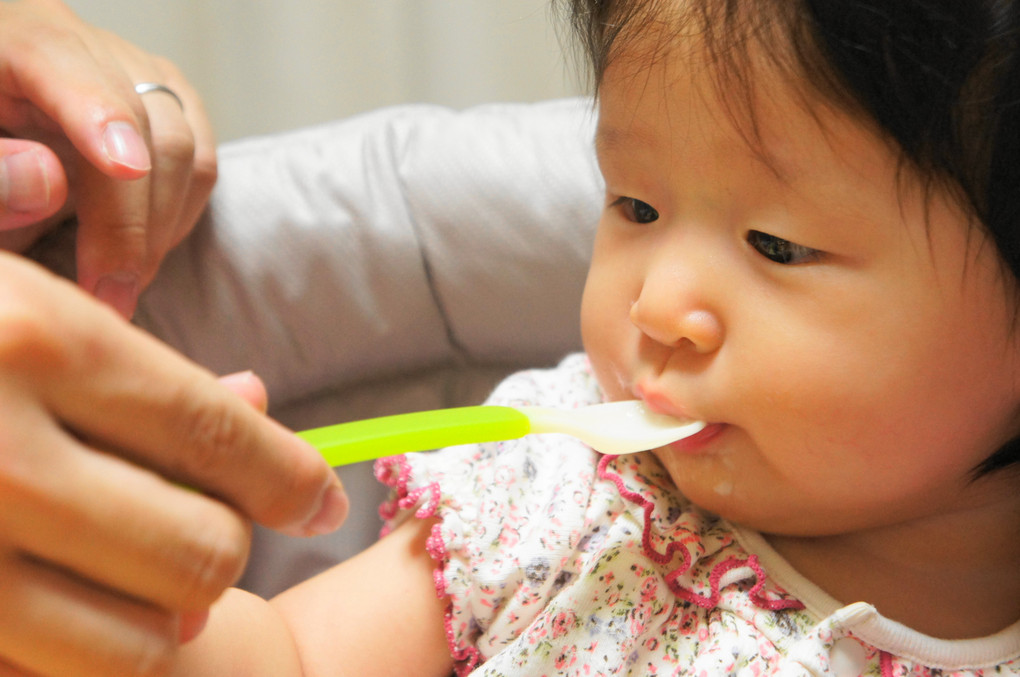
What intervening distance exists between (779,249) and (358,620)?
42cm

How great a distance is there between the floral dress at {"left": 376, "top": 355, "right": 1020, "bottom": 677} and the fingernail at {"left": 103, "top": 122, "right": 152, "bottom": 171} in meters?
0.32

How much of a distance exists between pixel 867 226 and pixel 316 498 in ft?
1.24

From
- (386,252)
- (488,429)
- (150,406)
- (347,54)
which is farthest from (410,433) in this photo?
(347,54)

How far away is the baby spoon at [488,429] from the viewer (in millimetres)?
504

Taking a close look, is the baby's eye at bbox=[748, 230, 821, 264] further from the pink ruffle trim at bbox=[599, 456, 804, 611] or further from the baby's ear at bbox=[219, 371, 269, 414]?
the baby's ear at bbox=[219, 371, 269, 414]

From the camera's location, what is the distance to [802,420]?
0.60 m

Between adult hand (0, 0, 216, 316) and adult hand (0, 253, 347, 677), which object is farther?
adult hand (0, 0, 216, 316)

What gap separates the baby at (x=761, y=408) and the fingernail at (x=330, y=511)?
214 millimetres

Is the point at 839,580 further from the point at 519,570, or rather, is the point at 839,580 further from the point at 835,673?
the point at 519,570

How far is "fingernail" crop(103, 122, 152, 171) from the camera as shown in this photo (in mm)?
627

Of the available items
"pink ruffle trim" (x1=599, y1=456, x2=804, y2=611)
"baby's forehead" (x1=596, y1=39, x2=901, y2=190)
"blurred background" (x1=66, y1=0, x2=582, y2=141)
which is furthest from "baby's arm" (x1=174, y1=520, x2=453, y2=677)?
"blurred background" (x1=66, y1=0, x2=582, y2=141)

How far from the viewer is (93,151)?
627 millimetres

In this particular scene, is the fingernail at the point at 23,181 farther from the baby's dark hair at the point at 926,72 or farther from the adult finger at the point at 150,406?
the baby's dark hair at the point at 926,72

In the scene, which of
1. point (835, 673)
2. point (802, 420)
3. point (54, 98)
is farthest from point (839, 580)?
point (54, 98)
